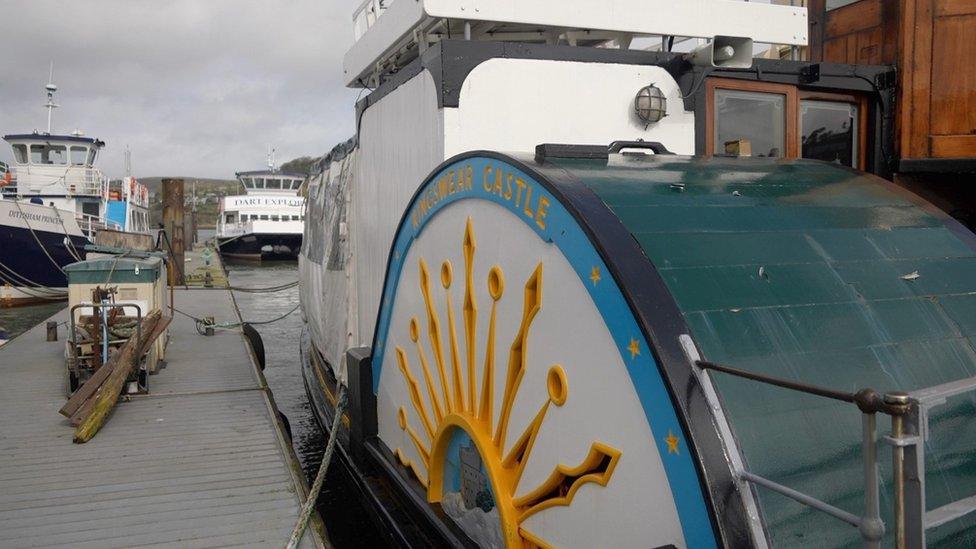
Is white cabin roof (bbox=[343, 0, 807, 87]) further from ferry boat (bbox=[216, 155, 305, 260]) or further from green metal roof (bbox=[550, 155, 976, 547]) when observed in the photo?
ferry boat (bbox=[216, 155, 305, 260])

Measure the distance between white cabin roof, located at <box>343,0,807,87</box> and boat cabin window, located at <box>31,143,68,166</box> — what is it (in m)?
35.5

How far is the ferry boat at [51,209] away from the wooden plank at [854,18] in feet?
78.6

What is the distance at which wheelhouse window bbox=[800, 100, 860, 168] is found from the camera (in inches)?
246

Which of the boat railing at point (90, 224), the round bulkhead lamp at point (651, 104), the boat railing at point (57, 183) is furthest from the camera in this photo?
the boat railing at point (57, 183)

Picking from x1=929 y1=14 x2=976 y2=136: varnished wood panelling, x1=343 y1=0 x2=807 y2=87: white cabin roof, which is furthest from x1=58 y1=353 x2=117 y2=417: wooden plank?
x1=929 y1=14 x2=976 y2=136: varnished wood panelling

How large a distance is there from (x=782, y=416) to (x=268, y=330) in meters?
21.8

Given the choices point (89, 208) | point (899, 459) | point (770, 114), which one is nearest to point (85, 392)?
point (770, 114)

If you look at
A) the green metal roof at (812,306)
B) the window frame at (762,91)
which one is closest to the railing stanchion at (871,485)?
the green metal roof at (812,306)

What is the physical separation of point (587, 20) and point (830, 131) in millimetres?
2190

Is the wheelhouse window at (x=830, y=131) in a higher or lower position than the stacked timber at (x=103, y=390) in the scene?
higher

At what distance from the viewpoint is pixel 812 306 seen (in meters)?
3.33

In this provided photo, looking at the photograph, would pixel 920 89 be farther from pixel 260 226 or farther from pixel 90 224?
pixel 260 226

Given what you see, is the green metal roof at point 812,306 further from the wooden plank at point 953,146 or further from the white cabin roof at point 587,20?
the white cabin roof at point 587,20

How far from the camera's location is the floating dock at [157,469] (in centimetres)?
574
